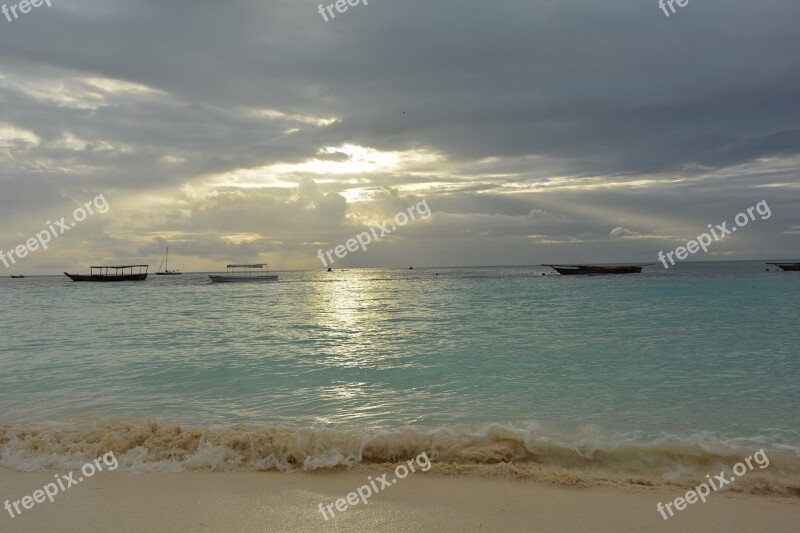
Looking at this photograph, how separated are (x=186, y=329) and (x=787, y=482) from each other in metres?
24.1

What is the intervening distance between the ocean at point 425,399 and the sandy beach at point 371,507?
47 cm

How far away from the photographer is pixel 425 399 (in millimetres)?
10648

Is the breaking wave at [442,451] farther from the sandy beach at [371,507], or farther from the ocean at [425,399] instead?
the sandy beach at [371,507]

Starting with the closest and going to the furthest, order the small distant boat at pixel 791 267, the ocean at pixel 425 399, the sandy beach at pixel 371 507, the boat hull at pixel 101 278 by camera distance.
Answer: the sandy beach at pixel 371 507, the ocean at pixel 425 399, the small distant boat at pixel 791 267, the boat hull at pixel 101 278

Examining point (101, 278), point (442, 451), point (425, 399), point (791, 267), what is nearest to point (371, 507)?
point (442, 451)

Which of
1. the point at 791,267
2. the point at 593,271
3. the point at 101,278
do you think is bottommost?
the point at 791,267

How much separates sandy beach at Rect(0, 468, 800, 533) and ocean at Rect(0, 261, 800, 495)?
468 mm

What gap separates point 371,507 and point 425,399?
16.7ft

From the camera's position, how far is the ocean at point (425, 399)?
284 inches

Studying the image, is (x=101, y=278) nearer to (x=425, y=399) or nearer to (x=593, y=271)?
(x=593, y=271)

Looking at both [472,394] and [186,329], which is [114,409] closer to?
[472,394]

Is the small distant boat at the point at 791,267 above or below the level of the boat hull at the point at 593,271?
below

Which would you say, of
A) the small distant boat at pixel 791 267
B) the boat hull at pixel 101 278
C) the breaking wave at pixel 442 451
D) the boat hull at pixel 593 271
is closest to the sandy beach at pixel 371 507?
the breaking wave at pixel 442 451

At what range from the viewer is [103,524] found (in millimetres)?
5262
